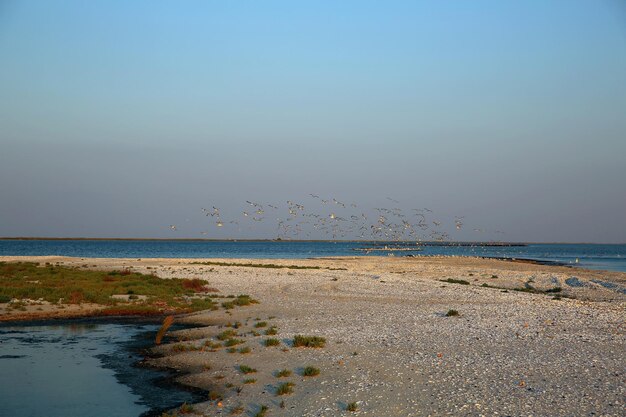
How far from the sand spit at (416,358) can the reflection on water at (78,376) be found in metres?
1.38

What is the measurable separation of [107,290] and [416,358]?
2840 cm

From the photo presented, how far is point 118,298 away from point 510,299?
1013 inches

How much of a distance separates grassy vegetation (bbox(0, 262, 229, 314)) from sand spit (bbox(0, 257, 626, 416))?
4695 mm

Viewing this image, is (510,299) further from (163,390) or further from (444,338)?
(163,390)

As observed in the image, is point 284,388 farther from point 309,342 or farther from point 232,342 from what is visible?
point 232,342

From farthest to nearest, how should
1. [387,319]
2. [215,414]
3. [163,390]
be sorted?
[387,319] → [163,390] → [215,414]

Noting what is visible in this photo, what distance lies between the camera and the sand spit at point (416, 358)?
15109mm

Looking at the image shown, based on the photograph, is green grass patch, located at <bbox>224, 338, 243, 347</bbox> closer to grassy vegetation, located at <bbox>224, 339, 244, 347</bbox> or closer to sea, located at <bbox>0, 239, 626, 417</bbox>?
grassy vegetation, located at <bbox>224, 339, 244, 347</bbox>

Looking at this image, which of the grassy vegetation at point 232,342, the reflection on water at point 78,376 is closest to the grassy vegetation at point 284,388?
the reflection on water at point 78,376

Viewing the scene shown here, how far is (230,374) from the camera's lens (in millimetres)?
19031

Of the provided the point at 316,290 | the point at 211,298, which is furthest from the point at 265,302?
the point at 316,290

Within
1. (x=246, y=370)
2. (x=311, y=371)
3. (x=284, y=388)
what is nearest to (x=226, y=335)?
(x=246, y=370)

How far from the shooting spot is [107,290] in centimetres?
4203

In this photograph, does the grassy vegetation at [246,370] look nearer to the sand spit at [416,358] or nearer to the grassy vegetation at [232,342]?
the sand spit at [416,358]
